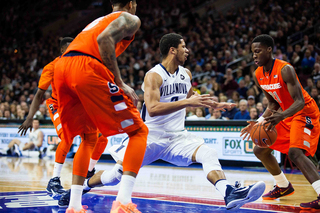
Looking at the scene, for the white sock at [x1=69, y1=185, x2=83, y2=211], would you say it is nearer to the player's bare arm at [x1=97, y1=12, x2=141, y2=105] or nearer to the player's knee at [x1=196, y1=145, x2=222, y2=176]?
the player's bare arm at [x1=97, y1=12, x2=141, y2=105]

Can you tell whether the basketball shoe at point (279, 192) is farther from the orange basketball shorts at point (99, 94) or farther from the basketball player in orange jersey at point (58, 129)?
the orange basketball shorts at point (99, 94)

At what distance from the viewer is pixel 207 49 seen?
45.5 feet

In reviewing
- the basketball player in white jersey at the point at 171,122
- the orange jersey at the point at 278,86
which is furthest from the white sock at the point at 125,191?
the orange jersey at the point at 278,86

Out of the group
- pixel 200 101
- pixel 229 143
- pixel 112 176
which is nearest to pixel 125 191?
pixel 200 101

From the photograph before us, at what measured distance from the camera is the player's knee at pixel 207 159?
3.19 metres

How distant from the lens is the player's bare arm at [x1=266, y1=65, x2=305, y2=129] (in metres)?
3.67

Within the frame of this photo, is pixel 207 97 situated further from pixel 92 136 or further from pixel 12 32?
pixel 12 32

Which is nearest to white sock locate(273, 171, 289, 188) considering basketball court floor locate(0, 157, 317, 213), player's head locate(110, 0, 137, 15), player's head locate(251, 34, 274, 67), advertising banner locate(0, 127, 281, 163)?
basketball court floor locate(0, 157, 317, 213)

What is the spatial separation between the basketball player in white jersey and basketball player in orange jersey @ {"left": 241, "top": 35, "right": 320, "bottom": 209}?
88cm

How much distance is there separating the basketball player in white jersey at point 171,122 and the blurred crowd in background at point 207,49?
17.1ft

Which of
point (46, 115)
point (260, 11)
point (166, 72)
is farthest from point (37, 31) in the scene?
point (166, 72)

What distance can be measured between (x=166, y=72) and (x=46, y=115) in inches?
344

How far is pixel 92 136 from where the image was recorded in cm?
353

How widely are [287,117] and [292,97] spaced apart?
242 millimetres
